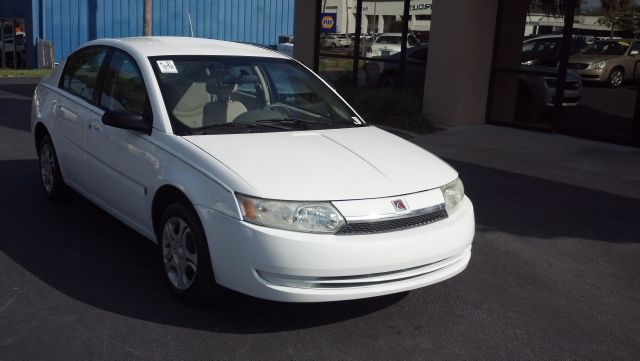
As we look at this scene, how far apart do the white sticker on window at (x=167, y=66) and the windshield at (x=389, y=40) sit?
916 cm

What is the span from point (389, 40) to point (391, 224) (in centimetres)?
1048

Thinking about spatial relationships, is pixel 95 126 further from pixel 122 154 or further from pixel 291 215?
pixel 291 215

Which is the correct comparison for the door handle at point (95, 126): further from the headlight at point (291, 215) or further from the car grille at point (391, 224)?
the car grille at point (391, 224)

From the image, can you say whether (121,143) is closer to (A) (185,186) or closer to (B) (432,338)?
(A) (185,186)

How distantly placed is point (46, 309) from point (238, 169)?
1.48m

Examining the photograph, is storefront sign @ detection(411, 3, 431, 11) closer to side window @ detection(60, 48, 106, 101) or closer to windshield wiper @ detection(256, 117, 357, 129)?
side window @ detection(60, 48, 106, 101)

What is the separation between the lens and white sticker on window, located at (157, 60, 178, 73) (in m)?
5.01

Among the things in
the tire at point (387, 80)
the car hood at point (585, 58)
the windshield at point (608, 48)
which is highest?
the windshield at point (608, 48)

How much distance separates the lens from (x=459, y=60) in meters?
12.1

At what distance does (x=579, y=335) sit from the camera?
4.26 meters

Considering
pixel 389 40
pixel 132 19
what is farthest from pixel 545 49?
pixel 132 19

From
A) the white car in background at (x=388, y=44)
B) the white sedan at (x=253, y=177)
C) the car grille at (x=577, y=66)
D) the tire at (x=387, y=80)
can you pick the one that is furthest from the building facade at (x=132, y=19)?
the white sedan at (x=253, y=177)

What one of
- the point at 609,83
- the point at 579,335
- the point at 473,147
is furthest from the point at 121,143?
the point at 609,83

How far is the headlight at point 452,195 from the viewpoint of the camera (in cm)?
439
